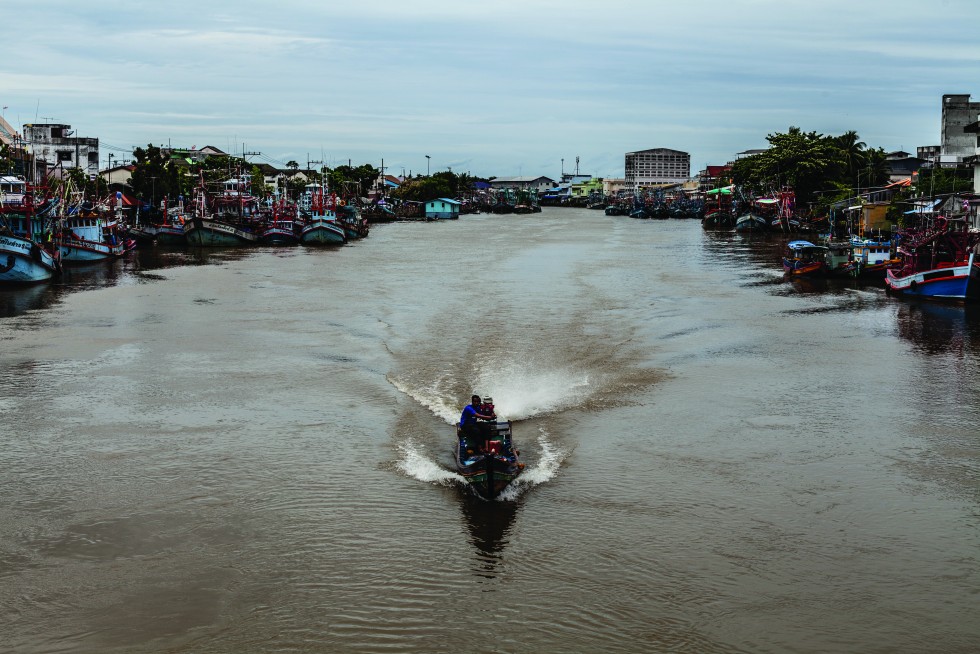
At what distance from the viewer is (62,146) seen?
85750 millimetres

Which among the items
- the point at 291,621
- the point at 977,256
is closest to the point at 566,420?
the point at 291,621

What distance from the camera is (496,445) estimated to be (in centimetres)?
1631

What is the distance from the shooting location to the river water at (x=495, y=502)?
41.2 ft

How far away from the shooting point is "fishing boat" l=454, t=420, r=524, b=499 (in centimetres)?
1577

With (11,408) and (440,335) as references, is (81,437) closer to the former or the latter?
(11,408)

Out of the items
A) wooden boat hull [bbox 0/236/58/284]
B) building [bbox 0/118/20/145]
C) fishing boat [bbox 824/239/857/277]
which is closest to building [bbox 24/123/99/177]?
building [bbox 0/118/20/145]

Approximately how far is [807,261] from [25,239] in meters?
36.2

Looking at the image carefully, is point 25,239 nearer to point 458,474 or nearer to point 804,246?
point 458,474

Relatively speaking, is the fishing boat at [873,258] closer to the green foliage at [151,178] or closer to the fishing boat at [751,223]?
the fishing boat at [751,223]

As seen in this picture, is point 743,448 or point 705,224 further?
point 705,224

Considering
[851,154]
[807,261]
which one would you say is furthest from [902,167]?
[807,261]

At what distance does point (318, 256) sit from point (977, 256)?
3815cm

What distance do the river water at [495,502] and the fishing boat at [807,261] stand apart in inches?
503

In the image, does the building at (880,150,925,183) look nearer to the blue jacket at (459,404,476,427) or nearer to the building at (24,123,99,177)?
the building at (24,123,99,177)
